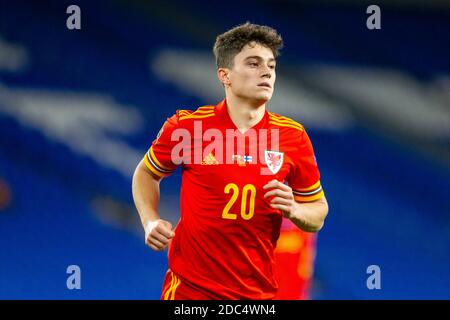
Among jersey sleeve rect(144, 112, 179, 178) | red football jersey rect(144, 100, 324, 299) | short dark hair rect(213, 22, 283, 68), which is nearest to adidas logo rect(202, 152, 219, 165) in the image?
red football jersey rect(144, 100, 324, 299)

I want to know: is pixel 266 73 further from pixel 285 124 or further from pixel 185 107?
pixel 185 107

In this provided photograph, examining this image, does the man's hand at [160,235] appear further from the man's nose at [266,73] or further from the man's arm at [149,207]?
the man's nose at [266,73]

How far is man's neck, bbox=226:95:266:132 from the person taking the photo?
103 inches

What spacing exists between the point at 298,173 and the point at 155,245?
2.05 ft

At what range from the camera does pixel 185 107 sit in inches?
179

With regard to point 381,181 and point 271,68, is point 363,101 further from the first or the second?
point 271,68

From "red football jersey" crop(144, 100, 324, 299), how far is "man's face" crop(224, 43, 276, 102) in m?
0.12

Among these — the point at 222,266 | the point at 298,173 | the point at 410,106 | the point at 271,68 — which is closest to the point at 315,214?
the point at 298,173

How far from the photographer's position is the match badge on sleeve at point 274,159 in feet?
8.38

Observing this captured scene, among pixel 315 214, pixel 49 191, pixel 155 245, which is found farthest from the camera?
pixel 49 191

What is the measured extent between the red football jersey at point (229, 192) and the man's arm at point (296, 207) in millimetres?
56

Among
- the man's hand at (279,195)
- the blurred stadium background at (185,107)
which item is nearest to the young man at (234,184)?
the man's hand at (279,195)

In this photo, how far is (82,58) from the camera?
4.50 meters

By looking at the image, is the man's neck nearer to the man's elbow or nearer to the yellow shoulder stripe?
the yellow shoulder stripe
